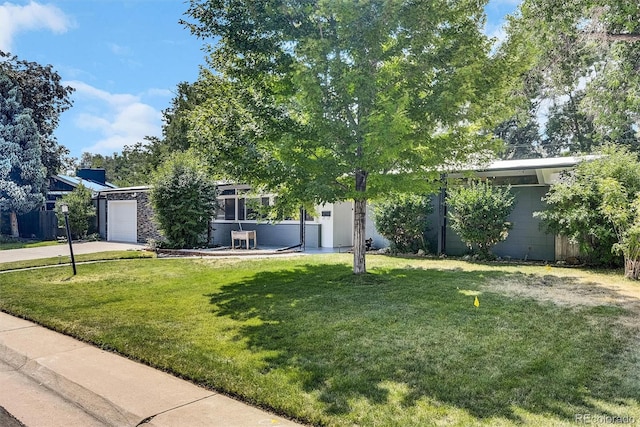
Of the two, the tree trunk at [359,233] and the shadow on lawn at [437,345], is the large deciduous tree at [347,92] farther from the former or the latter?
the shadow on lawn at [437,345]

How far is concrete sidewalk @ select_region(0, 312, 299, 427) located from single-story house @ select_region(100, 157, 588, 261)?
5.10m

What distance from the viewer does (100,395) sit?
3.66 metres

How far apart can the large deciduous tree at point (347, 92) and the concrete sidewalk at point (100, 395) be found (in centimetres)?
435

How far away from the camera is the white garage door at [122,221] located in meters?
20.8

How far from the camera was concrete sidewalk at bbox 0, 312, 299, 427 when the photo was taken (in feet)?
10.6

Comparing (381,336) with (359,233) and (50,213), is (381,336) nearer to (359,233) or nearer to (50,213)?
(359,233)

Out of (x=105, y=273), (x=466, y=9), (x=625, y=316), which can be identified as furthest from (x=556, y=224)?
(x=105, y=273)

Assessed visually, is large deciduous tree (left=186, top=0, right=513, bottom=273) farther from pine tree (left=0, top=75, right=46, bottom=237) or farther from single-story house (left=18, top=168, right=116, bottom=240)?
pine tree (left=0, top=75, right=46, bottom=237)

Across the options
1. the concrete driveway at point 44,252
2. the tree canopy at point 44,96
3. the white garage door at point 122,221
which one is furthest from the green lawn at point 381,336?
the tree canopy at point 44,96

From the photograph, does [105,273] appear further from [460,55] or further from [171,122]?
[171,122]

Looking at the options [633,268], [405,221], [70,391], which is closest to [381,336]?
[70,391]

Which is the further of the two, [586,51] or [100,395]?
[586,51]

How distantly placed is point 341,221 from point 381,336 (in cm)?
1105

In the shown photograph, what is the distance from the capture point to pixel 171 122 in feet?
99.6
